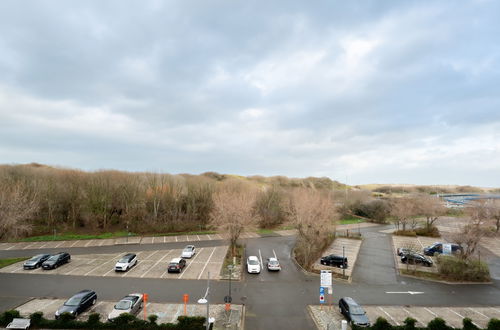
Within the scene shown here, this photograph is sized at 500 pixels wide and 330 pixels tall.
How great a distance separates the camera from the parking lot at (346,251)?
3003cm

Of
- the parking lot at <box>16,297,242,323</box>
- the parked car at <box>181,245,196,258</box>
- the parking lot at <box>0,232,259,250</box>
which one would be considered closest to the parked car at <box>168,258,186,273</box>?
the parked car at <box>181,245,196,258</box>

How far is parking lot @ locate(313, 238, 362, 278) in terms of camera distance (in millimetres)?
30030

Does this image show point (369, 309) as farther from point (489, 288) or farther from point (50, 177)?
point (50, 177)

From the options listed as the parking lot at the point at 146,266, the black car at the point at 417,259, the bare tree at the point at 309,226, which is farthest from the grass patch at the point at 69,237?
the black car at the point at 417,259

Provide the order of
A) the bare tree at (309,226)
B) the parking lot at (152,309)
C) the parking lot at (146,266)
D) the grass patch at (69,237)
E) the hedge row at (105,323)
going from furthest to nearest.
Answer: the grass patch at (69,237), the bare tree at (309,226), the parking lot at (146,266), the parking lot at (152,309), the hedge row at (105,323)

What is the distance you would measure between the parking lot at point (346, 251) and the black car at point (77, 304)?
75.3 feet

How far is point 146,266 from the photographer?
97.3ft

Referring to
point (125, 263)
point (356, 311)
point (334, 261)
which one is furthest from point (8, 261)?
point (334, 261)

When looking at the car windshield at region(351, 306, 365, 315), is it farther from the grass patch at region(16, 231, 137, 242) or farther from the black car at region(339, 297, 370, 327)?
the grass patch at region(16, 231, 137, 242)

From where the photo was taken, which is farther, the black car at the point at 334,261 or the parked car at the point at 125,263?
the black car at the point at 334,261

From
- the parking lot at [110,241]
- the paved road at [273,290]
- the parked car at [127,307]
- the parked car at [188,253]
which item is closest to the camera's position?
the parked car at [127,307]

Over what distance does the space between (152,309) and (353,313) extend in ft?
49.3

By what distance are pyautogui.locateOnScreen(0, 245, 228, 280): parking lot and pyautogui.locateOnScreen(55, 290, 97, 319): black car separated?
694 centimetres

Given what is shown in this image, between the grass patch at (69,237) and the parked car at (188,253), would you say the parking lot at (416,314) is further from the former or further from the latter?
the grass patch at (69,237)
